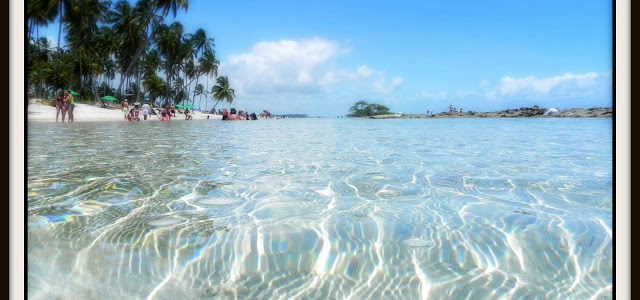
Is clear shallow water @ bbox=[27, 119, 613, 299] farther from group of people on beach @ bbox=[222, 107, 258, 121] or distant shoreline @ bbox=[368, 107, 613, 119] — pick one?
distant shoreline @ bbox=[368, 107, 613, 119]

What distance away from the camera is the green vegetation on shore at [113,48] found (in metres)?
34.8

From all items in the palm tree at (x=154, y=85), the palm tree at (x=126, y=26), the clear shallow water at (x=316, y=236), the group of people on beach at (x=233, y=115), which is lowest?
the clear shallow water at (x=316, y=236)

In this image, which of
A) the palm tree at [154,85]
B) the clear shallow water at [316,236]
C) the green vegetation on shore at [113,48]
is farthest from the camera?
the palm tree at [154,85]

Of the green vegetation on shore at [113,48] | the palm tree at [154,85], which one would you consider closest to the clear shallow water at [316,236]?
the green vegetation on shore at [113,48]

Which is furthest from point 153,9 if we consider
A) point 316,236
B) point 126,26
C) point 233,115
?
point 316,236

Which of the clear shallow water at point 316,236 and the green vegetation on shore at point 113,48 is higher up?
the green vegetation on shore at point 113,48

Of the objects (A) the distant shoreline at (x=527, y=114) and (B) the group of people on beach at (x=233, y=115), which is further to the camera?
(A) the distant shoreline at (x=527, y=114)

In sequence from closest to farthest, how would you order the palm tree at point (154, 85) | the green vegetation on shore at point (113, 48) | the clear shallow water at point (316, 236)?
1. the clear shallow water at point (316, 236)
2. the green vegetation on shore at point (113, 48)
3. the palm tree at point (154, 85)

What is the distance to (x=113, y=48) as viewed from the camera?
42719 millimetres

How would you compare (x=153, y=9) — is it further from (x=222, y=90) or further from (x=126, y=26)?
(x=222, y=90)

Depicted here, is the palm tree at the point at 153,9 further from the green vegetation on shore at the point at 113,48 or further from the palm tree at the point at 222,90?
the palm tree at the point at 222,90
